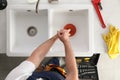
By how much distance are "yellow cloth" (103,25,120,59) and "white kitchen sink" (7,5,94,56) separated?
0.13 m

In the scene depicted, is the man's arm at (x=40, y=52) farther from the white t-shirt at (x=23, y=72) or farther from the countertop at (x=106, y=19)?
the countertop at (x=106, y=19)

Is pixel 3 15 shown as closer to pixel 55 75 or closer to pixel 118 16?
pixel 55 75

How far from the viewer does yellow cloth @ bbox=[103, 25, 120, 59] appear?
1858 millimetres

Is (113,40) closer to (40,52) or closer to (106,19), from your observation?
(106,19)

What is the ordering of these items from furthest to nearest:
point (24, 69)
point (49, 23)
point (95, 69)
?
point (95, 69), point (49, 23), point (24, 69)

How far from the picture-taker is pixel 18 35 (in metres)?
2.00

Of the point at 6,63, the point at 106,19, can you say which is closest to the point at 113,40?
the point at 106,19

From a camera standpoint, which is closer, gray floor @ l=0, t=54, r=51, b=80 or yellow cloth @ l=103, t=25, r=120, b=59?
yellow cloth @ l=103, t=25, r=120, b=59

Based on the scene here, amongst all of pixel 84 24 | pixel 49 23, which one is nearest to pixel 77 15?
pixel 84 24

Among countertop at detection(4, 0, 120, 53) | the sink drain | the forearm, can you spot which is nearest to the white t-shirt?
the forearm

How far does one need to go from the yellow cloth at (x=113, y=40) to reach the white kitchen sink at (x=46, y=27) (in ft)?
0.42

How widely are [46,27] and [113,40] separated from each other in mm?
527

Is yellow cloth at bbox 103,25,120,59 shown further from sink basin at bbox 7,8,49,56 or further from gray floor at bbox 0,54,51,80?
gray floor at bbox 0,54,51,80

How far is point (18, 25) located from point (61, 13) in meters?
0.36
